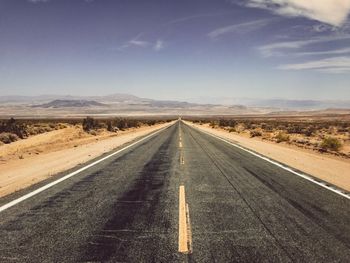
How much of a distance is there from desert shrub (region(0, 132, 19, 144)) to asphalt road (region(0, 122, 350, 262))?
60.5ft

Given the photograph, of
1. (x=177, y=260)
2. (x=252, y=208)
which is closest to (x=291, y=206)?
(x=252, y=208)

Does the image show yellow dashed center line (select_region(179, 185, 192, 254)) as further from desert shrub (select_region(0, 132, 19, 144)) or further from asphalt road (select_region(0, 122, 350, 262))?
desert shrub (select_region(0, 132, 19, 144))

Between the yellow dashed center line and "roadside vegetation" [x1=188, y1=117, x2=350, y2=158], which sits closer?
the yellow dashed center line

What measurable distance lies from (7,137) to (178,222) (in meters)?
23.9

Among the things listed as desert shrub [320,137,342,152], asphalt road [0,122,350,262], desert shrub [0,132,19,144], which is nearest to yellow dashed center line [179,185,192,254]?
asphalt road [0,122,350,262]

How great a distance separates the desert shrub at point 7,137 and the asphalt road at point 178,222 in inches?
726

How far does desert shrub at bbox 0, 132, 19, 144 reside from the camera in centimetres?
2556

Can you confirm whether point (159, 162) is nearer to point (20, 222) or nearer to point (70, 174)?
point (70, 174)

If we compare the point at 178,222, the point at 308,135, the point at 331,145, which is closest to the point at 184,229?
the point at 178,222

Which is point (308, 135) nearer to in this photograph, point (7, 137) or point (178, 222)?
point (7, 137)

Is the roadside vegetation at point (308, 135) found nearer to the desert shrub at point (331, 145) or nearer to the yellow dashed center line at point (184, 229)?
the desert shrub at point (331, 145)

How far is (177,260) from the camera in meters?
4.23

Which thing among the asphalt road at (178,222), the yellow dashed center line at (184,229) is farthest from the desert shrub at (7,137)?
the yellow dashed center line at (184,229)

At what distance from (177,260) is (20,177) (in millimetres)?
7366
